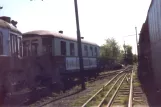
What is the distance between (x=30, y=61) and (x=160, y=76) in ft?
24.3

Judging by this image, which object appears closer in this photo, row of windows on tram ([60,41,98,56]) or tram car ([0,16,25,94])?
tram car ([0,16,25,94])

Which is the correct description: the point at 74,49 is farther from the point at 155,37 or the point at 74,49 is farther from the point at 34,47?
Result: the point at 155,37

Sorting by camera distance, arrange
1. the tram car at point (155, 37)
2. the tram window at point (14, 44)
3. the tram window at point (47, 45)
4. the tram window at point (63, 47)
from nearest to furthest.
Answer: the tram car at point (155, 37), the tram window at point (14, 44), the tram window at point (47, 45), the tram window at point (63, 47)

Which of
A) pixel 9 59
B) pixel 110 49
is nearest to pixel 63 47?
pixel 9 59

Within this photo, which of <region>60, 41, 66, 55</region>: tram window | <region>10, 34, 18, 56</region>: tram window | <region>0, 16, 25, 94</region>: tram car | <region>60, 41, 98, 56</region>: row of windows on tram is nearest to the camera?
<region>0, 16, 25, 94</region>: tram car

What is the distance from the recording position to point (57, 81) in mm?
18703

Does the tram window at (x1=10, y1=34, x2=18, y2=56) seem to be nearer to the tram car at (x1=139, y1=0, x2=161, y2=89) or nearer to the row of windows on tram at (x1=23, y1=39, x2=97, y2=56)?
the row of windows on tram at (x1=23, y1=39, x2=97, y2=56)

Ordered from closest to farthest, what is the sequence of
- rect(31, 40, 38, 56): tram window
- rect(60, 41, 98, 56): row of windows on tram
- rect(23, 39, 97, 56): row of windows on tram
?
rect(23, 39, 97, 56): row of windows on tram < rect(31, 40, 38, 56): tram window < rect(60, 41, 98, 56): row of windows on tram

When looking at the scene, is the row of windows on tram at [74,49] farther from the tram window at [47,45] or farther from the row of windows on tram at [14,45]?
the row of windows on tram at [14,45]

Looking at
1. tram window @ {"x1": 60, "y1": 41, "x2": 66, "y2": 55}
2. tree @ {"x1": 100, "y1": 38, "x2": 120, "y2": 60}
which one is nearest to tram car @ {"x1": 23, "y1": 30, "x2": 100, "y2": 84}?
tram window @ {"x1": 60, "y1": 41, "x2": 66, "y2": 55}

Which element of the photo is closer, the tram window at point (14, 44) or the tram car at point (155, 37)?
the tram car at point (155, 37)

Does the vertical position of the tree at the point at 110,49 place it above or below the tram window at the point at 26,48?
above

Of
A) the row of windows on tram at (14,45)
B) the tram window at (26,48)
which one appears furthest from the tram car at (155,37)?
the tram window at (26,48)

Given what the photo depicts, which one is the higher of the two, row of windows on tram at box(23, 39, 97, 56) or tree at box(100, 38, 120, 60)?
tree at box(100, 38, 120, 60)
